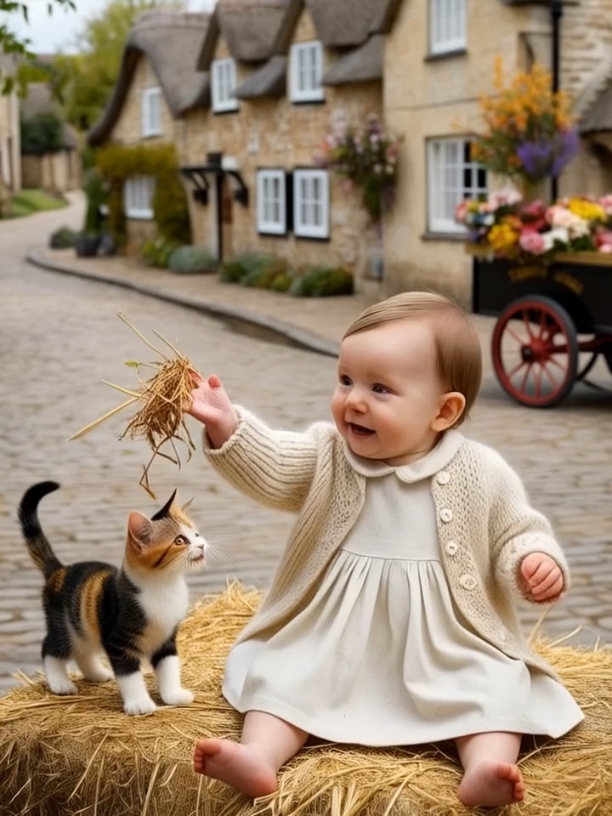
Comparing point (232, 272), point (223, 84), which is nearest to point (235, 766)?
point (232, 272)

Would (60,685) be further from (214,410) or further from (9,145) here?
(9,145)

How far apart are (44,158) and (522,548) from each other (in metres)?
64.9

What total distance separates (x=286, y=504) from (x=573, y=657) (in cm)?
97

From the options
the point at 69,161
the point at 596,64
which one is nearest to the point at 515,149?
the point at 596,64

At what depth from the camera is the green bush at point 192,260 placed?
1050 inches

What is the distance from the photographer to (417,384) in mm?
2926

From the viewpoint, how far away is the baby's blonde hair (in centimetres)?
293

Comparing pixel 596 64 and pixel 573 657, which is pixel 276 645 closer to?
pixel 573 657

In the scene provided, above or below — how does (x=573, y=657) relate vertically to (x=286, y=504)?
below

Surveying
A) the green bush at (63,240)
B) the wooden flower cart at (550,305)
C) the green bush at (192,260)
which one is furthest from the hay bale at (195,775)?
the green bush at (63,240)

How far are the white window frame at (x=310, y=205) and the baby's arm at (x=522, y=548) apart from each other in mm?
19083

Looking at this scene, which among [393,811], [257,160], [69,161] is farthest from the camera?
[69,161]

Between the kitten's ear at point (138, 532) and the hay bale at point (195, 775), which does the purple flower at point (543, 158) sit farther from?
the kitten's ear at point (138, 532)

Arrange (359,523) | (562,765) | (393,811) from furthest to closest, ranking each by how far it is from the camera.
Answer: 1. (359,523)
2. (562,765)
3. (393,811)
